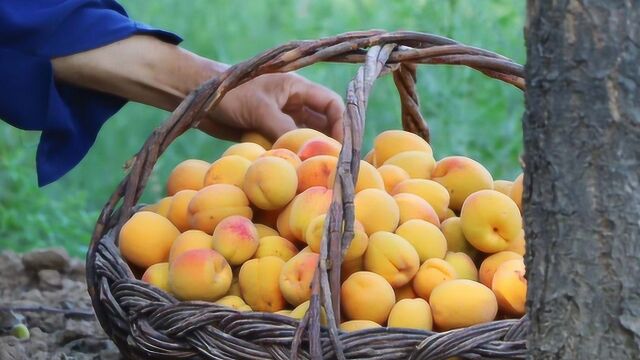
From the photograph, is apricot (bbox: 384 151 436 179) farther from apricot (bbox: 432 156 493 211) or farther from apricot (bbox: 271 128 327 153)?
apricot (bbox: 271 128 327 153)

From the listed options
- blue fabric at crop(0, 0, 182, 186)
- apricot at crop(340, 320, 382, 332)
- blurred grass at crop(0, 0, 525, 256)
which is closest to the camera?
apricot at crop(340, 320, 382, 332)

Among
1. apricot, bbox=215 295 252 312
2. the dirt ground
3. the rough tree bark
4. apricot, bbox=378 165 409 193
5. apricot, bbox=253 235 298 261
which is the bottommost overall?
the dirt ground

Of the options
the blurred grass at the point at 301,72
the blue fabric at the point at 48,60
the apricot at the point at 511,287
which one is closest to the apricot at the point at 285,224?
the apricot at the point at 511,287

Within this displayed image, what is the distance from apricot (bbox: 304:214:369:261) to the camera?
1529 millimetres

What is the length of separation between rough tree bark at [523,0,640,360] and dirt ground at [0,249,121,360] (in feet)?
3.87

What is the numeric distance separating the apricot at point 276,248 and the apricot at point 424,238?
0.55 feet

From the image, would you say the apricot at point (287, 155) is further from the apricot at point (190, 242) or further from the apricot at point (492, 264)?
the apricot at point (492, 264)

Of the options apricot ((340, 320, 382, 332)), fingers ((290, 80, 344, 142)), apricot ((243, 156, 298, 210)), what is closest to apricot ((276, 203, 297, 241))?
apricot ((243, 156, 298, 210))

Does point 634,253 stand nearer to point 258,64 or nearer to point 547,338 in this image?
point 547,338

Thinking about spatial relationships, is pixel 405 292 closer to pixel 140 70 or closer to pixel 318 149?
pixel 318 149

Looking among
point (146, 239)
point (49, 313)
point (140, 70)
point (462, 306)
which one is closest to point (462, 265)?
point (462, 306)

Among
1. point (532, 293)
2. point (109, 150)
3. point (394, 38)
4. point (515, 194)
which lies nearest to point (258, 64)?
point (394, 38)

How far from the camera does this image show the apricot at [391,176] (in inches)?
70.2

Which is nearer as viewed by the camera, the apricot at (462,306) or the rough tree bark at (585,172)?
the rough tree bark at (585,172)
